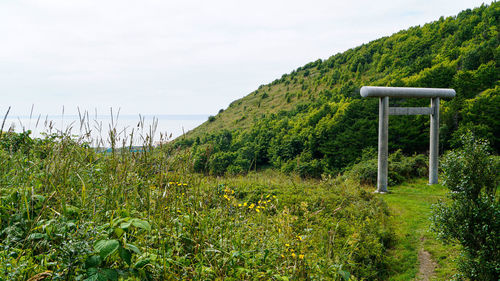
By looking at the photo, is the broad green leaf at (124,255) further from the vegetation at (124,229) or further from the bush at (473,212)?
the bush at (473,212)

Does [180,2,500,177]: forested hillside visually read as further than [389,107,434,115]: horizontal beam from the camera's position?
Yes

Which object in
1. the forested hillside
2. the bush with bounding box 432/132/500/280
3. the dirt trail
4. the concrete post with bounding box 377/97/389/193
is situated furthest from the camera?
the forested hillside

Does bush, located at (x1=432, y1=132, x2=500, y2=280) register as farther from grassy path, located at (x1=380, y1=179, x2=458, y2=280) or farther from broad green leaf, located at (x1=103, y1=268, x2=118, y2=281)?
broad green leaf, located at (x1=103, y1=268, x2=118, y2=281)

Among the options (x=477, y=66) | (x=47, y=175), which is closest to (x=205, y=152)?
(x=47, y=175)

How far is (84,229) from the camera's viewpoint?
164cm

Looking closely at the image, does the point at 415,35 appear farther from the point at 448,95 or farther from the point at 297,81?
the point at 448,95

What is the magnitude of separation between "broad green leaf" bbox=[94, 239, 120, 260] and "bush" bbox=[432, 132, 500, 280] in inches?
170

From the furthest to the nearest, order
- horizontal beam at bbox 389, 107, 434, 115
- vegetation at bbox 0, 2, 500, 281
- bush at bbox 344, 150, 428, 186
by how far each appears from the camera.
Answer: bush at bbox 344, 150, 428, 186 < horizontal beam at bbox 389, 107, 434, 115 < vegetation at bbox 0, 2, 500, 281

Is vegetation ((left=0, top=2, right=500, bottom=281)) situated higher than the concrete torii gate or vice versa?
the concrete torii gate

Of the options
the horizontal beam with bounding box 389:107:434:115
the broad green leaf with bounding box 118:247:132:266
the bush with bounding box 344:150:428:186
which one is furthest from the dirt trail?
the bush with bounding box 344:150:428:186

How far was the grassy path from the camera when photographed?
474 cm

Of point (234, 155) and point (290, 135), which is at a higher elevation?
point (290, 135)

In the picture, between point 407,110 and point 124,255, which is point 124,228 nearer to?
point 124,255

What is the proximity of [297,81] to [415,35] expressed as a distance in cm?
1702
